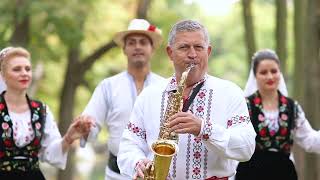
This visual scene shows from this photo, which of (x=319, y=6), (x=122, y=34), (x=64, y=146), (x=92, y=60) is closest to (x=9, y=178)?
(x=64, y=146)

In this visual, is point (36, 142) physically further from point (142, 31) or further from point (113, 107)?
point (142, 31)

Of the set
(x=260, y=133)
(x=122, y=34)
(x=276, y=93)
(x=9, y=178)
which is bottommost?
(x=9, y=178)

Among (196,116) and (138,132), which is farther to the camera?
(138,132)

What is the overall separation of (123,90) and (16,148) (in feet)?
3.96

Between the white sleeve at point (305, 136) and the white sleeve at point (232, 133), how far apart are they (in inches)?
77.8

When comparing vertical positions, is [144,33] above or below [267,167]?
above

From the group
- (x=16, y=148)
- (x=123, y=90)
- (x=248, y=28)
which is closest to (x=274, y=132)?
→ (x=123, y=90)

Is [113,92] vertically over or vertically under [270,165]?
over

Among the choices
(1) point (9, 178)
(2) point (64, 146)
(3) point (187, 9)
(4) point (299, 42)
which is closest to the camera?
(1) point (9, 178)

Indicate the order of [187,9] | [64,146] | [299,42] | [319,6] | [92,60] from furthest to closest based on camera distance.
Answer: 1. [187,9]
2. [92,60]
3. [299,42]
4. [319,6]
5. [64,146]

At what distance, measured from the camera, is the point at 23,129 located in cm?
529

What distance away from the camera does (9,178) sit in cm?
525

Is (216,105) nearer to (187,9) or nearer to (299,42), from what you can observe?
(299,42)

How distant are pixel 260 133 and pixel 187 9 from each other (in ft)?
34.3
